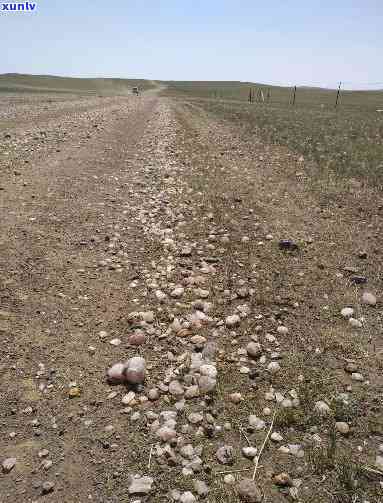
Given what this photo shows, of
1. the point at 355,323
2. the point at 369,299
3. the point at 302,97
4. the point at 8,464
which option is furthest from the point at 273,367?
the point at 302,97

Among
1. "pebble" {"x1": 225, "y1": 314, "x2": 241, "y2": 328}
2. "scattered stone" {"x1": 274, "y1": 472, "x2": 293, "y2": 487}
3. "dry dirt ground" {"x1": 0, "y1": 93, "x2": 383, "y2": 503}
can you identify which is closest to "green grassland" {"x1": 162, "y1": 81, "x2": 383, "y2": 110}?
"dry dirt ground" {"x1": 0, "y1": 93, "x2": 383, "y2": 503}

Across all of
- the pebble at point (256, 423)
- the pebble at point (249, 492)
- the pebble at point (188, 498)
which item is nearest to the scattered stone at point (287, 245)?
the pebble at point (256, 423)

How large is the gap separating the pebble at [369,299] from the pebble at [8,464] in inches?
193

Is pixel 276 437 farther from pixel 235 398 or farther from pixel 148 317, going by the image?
pixel 148 317

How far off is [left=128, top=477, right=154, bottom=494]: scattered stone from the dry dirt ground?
20 mm

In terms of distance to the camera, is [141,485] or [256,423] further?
[256,423]

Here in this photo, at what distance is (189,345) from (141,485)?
1885 millimetres

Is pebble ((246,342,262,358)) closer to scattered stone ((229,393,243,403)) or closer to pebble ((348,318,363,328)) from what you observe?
scattered stone ((229,393,243,403))

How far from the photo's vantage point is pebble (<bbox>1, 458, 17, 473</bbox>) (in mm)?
3307

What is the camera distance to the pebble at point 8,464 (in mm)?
3307

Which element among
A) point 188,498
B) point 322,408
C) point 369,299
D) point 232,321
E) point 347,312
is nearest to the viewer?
point 188,498

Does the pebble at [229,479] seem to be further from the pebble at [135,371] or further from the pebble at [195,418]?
the pebble at [135,371]

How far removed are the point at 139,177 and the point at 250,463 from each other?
9591 mm

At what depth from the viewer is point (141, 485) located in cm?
318
